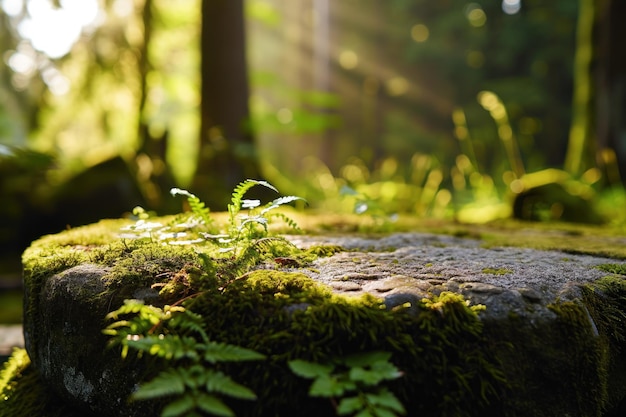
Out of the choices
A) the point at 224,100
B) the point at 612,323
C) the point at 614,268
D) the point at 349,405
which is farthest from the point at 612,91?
the point at 349,405

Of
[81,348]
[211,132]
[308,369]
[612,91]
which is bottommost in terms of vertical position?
[81,348]

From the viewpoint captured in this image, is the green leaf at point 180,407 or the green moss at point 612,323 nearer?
the green leaf at point 180,407

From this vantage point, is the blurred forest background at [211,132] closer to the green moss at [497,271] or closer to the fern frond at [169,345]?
the green moss at [497,271]

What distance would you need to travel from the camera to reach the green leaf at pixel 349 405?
1195 mm

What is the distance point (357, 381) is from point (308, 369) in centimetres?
13

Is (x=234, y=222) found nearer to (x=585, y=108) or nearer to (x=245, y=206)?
(x=245, y=206)

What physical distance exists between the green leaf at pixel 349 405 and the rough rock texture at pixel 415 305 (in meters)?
0.39

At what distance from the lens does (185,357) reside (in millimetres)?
1468

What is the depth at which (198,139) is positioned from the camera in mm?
8023

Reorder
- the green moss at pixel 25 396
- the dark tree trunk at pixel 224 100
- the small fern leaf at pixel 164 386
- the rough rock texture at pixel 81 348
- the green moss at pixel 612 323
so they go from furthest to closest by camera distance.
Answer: the dark tree trunk at pixel 224 100
the green moss at pixel 25 396
the green moss at pixel 612 323
the rough rock texture at pixel 81 348
the small fern leaf at pixel 164 386

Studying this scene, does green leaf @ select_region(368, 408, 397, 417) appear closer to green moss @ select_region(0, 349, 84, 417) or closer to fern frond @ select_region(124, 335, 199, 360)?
fern frond @ select_region(124, 335, 199, 360)

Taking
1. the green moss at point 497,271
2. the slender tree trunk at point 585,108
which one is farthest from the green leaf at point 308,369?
the slender tree trunk at point 585,108

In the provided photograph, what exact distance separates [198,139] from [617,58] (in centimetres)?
617

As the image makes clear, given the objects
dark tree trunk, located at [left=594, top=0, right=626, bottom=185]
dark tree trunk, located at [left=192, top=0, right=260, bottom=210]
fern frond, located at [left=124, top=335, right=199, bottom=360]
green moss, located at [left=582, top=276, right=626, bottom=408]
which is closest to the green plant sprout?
fern frond, located at [left=124, top=335, right=199, bottom=360]
